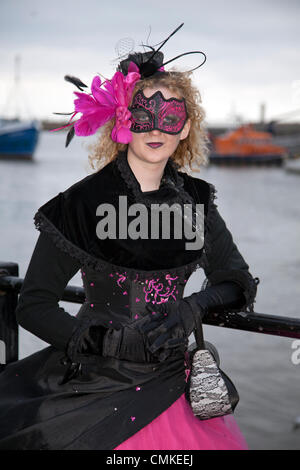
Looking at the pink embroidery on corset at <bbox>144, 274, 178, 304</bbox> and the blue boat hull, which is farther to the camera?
the blue boat hull

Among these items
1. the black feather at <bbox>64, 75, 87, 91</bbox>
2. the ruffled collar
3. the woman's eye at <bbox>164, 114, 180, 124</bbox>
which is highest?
the black feather at <bbox>64, 75, 87, 91</bbox>

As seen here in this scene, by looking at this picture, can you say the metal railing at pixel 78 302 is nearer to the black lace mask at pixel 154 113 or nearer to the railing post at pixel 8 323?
the railing post at pixel 8 323

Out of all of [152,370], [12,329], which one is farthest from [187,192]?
[12,329]

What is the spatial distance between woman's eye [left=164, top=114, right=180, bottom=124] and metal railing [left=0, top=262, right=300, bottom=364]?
0.64 m

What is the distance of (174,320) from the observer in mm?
1869

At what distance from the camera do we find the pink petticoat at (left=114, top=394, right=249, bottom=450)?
1806mm

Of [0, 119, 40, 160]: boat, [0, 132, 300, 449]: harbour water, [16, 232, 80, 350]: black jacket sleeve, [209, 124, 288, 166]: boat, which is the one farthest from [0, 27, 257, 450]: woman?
[0, 119, 40, 160]: boat

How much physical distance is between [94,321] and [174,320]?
23 cm

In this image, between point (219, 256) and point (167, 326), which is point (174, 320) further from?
point (219, 256)

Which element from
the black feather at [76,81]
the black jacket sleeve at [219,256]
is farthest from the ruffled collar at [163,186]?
the black feather at [76,81]

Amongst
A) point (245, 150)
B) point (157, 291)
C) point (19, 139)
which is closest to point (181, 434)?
point (157, 291)

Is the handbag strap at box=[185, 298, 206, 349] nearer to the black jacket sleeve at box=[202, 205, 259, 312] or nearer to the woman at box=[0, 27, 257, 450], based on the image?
the woman at box=[0, 27, 257, 450]

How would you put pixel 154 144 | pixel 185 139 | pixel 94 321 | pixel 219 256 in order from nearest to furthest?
pixel 94 321 → pixel 154 144 → pixel 219 256 → pixel 185 139

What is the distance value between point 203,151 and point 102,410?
1.06 m
